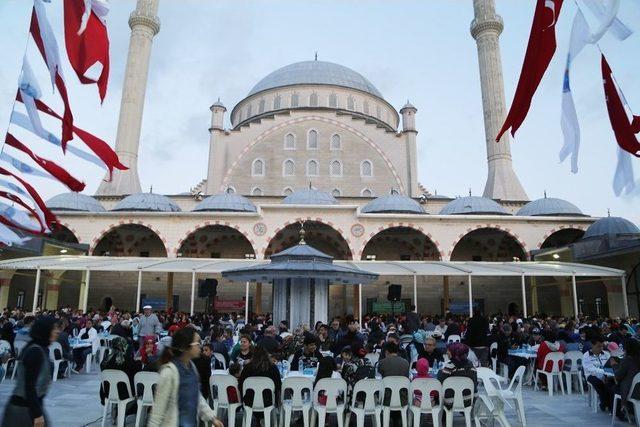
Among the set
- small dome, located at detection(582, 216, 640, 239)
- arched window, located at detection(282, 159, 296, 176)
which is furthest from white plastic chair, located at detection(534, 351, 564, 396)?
arched window, located at detection(282, 159, 296, 176)

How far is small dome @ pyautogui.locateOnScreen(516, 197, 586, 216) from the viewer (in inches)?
862

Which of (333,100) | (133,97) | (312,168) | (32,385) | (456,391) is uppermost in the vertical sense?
(333,100)

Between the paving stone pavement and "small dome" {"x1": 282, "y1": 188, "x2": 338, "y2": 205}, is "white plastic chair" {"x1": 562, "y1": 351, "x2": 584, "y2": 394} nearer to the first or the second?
the paving stone pavement

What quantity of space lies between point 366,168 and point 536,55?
23276 millimetres

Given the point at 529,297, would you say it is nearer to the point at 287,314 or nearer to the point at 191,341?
the point at 287,314

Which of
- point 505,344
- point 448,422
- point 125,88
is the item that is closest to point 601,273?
point 505,344

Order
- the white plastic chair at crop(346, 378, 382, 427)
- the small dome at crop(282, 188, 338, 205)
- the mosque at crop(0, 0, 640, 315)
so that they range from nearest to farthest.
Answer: the white plastic chair at crop(346, 378, 382, 427)
the mosque at crop(0, 0, 640, 315)
the small dome at crop(282, 188, 338, 205)

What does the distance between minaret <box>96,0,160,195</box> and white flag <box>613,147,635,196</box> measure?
23770mm

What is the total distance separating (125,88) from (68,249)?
1022cm

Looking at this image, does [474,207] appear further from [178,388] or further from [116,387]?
[178,388]

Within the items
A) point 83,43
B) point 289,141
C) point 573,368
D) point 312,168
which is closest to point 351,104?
point 289,141

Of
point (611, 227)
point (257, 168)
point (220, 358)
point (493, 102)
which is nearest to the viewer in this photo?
point (220, 358)

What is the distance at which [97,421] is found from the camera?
5.75m

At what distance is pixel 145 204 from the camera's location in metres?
20.9
